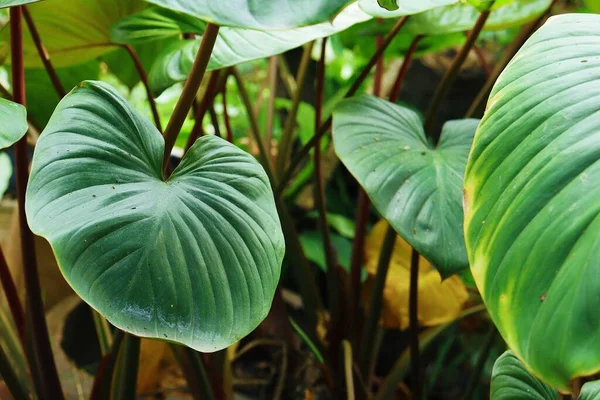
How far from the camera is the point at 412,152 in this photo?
0.61 metres

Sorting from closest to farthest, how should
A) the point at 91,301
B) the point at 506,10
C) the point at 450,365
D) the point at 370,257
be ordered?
the point at 91,301, the point at 506,10, the point at 370,257, the point at 450,365

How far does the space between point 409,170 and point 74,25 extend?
0.46 metres

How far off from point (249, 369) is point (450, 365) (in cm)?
52

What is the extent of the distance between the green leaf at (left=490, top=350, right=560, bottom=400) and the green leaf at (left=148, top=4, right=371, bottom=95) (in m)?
0.39

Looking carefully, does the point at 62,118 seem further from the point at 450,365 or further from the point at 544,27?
the point at 450,365

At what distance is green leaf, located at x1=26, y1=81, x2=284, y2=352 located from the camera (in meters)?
0.33

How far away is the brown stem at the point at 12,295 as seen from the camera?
68 cm

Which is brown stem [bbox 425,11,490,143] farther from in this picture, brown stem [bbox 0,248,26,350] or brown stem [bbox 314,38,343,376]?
brown stem [bbox 0,248,26,350]

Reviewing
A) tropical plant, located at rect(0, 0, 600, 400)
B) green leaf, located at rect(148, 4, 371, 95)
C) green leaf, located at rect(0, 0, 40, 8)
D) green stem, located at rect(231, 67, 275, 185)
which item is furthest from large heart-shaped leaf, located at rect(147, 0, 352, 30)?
green stem, located at rect(231, 67, 275, 185)

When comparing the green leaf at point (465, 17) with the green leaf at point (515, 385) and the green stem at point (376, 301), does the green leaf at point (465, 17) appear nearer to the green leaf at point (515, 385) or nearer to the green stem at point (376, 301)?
the green stem at point (376, 301)

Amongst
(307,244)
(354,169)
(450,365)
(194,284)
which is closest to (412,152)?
(354,169)

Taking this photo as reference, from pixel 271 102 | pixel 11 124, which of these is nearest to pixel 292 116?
pixel 271 102

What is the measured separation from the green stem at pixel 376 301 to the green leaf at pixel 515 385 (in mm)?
277

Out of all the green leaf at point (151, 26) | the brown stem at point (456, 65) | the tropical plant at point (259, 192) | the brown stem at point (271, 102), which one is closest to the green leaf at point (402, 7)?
the tropical plant at point (259, 192)
